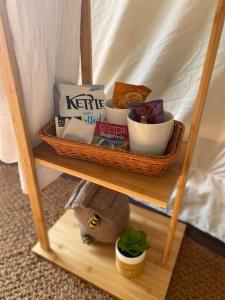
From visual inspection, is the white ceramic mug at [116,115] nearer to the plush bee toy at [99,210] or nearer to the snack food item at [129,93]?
the snack food item at [129,93]

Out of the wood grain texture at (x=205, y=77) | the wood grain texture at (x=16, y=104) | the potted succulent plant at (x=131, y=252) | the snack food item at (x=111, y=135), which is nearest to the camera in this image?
the wood grain texture at (x=205, y=77)

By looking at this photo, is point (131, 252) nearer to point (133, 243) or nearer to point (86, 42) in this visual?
point (133, 243)

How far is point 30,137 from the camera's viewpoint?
74cm

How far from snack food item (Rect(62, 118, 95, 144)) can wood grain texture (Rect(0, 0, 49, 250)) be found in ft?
0.37

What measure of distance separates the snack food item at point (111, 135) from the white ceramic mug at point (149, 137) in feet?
0.15

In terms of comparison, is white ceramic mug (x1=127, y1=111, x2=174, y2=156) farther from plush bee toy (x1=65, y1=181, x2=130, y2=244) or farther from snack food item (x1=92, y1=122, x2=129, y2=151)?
plush bee toy (x1=65, y1=181, x2=130, y2=244)

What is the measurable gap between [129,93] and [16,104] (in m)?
A: 0.31

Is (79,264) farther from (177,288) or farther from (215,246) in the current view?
(215,246)

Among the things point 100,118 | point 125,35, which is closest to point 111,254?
point 100,118

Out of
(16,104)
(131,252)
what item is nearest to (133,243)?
(131,252)

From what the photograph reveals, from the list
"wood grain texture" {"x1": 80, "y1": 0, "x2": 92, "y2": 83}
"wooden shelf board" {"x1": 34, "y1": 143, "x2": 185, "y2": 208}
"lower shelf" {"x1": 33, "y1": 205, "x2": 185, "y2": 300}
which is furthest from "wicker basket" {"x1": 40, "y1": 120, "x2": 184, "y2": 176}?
"lower shelf" {"x1": 33, "y1": 205, "x2": 185, "y2": 300}

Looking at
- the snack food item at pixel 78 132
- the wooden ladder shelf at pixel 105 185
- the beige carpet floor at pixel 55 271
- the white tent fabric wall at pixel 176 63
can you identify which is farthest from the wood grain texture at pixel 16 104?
the white tent fabric wall at pixel 176 63

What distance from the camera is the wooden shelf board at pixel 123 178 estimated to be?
0.62 meters

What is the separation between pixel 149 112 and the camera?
2.15 ft
